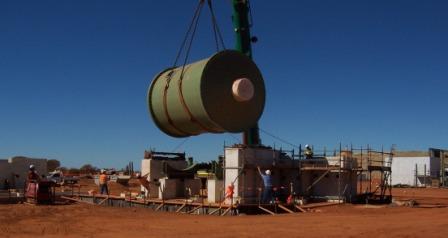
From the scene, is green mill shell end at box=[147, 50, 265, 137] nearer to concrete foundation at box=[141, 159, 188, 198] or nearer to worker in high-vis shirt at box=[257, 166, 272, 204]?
worker in high-vis shirt at box=[257, 166, 272, 204]

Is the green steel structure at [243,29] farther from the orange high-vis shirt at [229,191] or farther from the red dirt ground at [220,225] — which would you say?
the red dirt ground at [220,225]

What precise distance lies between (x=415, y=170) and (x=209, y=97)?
150ft

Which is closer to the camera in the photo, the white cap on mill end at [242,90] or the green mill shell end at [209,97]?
the green mill shell end at [209,97]

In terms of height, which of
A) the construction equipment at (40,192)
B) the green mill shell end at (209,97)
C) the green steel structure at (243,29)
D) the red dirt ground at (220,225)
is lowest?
the red dirt ground at (220,225)

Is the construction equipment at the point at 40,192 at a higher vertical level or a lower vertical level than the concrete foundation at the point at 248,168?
lower

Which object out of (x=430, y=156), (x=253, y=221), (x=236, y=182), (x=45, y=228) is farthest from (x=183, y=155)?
(x=430, y=156)

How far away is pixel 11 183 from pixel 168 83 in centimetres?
2484

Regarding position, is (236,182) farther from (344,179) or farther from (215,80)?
(215,80)

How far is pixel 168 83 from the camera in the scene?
608 inches

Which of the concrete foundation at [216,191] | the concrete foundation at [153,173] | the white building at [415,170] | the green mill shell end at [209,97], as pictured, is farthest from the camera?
the white building at [415,170]

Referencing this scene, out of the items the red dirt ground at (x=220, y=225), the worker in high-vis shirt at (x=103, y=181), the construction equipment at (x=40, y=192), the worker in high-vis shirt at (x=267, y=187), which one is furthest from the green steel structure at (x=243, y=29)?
the construction equipment at (x=40, y=192)

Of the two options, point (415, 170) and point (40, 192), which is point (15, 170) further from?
point (415, 170)

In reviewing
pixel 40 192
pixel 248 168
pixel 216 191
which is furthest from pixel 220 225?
pixel 40 192

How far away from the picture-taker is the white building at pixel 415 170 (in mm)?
55531
